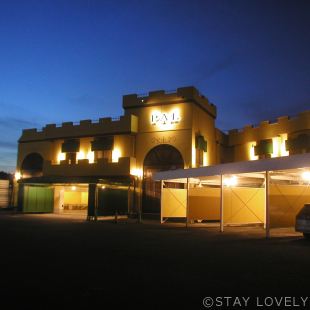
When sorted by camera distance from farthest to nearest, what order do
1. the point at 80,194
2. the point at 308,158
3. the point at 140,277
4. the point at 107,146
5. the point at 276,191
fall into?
the point at 80,194 → the point at 107,146 → the point at 276,191 → the point at 308,158 → the point at 140,277

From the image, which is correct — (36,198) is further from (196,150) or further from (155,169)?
(196,150)

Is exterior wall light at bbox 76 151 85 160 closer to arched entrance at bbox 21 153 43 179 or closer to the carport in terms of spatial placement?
arched entrance at bbox 21 153 43 179

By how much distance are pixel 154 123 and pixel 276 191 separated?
53.0ft

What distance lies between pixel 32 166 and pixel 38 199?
27.6ft

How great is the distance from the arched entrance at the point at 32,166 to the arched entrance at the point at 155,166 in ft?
43.4

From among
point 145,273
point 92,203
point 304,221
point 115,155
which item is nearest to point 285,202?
point 304,221

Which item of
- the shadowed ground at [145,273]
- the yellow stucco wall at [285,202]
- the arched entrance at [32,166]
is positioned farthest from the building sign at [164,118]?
the shadowed ground at [145,273]

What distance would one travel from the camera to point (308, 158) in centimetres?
1300

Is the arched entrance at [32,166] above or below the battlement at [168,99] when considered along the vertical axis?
below

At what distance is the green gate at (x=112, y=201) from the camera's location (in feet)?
82.8

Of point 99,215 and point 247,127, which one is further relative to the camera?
point 247,127

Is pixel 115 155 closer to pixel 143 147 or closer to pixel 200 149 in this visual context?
pixel 143 147

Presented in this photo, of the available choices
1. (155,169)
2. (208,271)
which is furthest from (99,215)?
(208,271)

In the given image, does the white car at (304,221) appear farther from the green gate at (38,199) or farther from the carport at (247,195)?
the green gate at (38,199)
